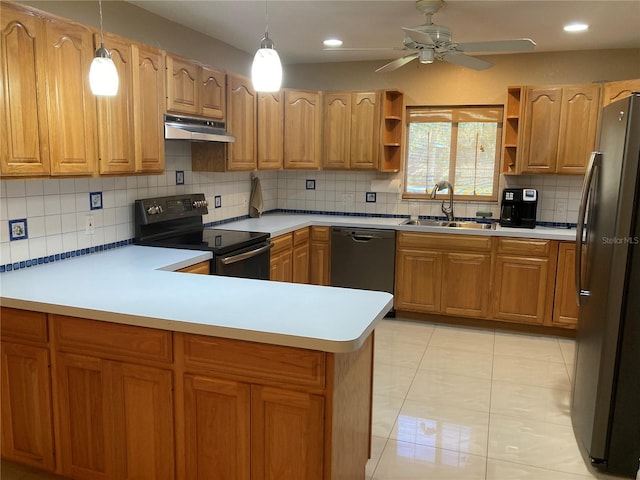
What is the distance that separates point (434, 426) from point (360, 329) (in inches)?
56.3

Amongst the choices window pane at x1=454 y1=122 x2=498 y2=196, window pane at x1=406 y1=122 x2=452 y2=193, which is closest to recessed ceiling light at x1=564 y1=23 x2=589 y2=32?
window pane at x1=454 y1=122 x2=498 y2=196

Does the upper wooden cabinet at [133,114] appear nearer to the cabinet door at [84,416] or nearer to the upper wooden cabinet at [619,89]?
the cabinet door at [84,416]

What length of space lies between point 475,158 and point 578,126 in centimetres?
98

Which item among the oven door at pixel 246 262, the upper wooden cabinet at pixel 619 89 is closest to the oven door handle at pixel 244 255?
the oven door at pixel 246 262

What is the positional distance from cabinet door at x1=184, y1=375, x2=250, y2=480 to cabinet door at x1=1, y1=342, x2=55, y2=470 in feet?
2.38

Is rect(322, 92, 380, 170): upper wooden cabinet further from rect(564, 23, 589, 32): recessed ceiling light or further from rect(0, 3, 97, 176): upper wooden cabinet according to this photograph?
rect(0, 3, 97, 176): upper wooden cabinet

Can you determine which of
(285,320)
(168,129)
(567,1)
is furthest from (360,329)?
(567,1)

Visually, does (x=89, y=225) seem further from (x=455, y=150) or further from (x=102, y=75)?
(x=455, y=150)

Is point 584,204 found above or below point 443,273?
above

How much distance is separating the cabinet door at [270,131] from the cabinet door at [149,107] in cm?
139

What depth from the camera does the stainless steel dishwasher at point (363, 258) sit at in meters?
4.79

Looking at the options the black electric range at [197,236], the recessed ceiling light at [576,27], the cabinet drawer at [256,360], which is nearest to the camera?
the cabinet drawer at [256,360]

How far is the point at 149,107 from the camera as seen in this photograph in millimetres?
3127

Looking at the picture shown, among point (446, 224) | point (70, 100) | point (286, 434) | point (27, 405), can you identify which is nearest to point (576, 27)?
point (446, 224)
